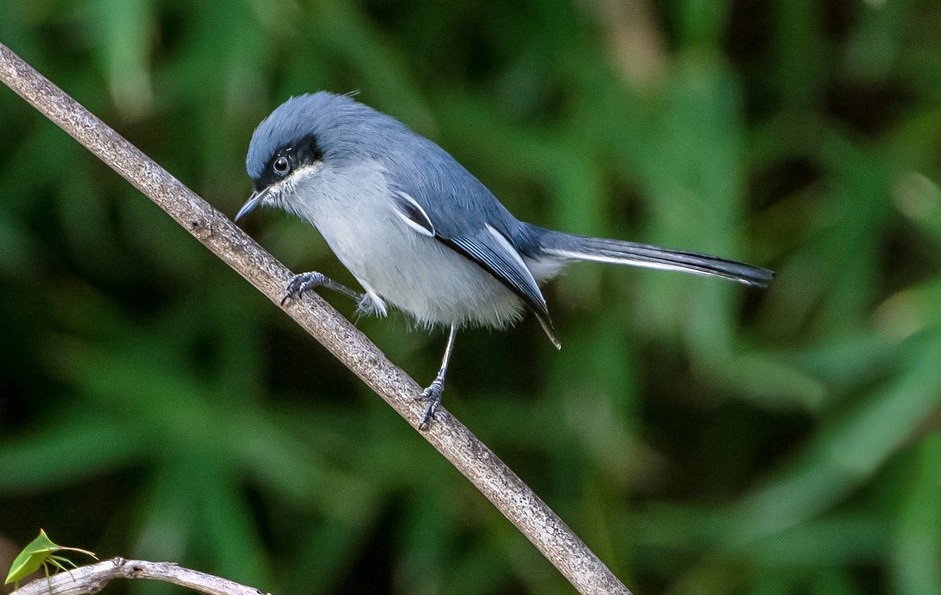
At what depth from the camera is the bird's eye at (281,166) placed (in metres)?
1.66

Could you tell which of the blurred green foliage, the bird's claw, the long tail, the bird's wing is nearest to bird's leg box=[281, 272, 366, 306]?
the bird's claw

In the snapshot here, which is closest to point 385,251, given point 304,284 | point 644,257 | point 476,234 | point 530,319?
point 476,234

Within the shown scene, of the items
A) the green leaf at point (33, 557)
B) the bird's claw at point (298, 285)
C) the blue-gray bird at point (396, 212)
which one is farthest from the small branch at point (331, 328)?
the green leaf at point (33, 557)

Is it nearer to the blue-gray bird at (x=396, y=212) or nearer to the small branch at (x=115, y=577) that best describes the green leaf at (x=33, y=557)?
the small branch at (x=115, y=577)

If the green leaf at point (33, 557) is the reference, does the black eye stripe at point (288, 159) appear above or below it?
above

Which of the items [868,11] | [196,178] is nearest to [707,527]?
[868,11]

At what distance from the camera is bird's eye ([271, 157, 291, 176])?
1.66 m

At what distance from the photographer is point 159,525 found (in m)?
2.46

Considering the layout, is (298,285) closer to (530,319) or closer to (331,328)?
(331,328)

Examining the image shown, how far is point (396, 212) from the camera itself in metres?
1.66

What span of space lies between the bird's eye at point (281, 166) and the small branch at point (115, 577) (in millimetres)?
851

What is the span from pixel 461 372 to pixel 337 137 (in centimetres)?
129

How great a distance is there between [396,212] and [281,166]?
197mm

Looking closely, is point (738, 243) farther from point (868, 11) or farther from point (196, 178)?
point (196, 178)
